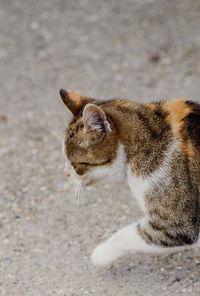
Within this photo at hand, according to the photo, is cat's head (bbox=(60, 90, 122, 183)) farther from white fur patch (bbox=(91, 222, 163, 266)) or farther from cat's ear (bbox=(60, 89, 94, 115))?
white fur patch (bbox=(91, 222, 163, 266))

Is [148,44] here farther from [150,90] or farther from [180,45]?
[150,90]

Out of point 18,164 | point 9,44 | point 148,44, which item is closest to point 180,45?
point 148,44

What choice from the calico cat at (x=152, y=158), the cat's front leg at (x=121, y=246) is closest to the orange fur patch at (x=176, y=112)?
the calico cat at (x=152, y=158)

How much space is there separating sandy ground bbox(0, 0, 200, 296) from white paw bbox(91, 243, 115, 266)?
7.0 inches

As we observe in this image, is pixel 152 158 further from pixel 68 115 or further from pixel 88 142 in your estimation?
pixel 68 115

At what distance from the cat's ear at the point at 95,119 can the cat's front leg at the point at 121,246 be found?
0.70m

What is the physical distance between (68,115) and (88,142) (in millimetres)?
2474

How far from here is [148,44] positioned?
6.58 meters

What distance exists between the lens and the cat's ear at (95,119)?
9.62ft

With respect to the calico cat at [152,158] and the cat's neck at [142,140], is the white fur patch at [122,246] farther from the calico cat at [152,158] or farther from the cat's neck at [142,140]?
the cat's neck at [142,140]

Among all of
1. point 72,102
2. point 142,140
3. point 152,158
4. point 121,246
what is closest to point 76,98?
point 72,102

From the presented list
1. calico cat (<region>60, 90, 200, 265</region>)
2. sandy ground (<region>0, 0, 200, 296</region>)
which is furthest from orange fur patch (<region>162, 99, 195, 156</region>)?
sandy ground (<region>0, 0, 200, 296</region>)

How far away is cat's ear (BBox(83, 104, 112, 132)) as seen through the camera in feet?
9.62

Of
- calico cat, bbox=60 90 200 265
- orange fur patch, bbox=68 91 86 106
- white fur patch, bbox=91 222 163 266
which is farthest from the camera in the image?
orange fur patch, bbox=68 91 86 106
